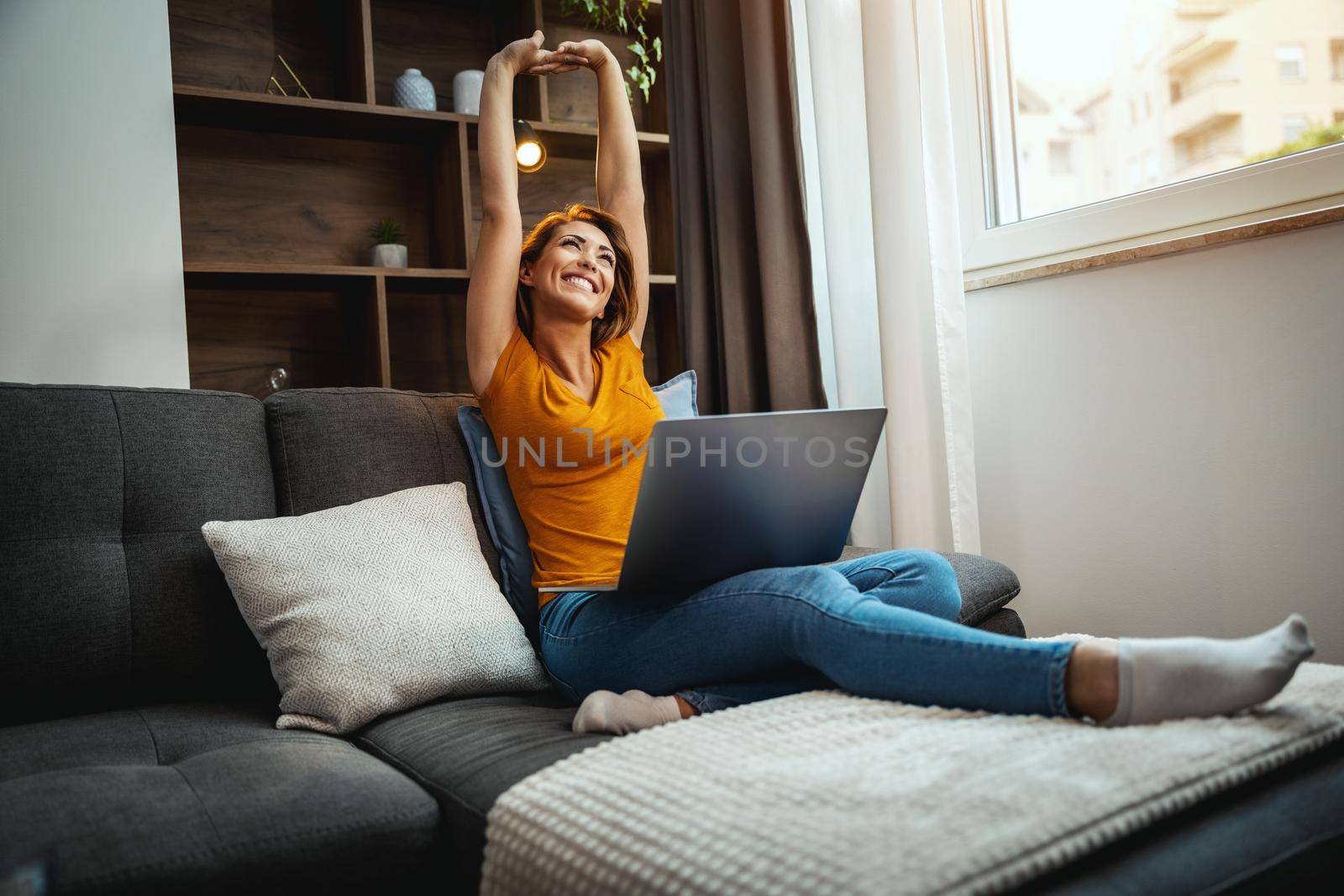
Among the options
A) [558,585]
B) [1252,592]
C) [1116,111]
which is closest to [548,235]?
[558,585]

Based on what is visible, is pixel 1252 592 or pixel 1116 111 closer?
pixel 1252 592

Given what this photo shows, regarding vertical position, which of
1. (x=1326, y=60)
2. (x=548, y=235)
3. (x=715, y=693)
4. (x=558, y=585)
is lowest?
(x=715, y=693)

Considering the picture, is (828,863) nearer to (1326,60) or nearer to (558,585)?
(558,585)

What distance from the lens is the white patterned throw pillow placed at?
1349 mm

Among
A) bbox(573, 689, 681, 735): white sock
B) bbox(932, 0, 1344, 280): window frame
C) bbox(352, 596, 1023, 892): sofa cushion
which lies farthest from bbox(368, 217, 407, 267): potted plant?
bbox(573, 689, 681, 735): white sock

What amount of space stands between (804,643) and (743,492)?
20 cm

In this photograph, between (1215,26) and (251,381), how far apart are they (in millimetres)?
2417

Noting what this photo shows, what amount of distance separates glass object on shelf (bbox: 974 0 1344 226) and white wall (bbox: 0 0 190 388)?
6.48 ft

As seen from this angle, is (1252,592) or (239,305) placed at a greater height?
(239,305)

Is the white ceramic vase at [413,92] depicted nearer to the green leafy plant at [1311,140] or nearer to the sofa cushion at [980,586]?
the sofa cushion at [980,586]

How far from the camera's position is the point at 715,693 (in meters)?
1.28

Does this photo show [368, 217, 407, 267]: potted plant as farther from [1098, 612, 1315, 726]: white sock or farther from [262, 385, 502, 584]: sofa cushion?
[1098, 612, 1315, 726]: white sock

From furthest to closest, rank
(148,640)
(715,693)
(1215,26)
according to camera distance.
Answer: (1215,26), (148,640), (715,693)

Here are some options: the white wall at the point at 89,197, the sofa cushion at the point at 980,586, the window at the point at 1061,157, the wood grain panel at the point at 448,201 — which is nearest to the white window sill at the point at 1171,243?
the window at the point at 1061,157
